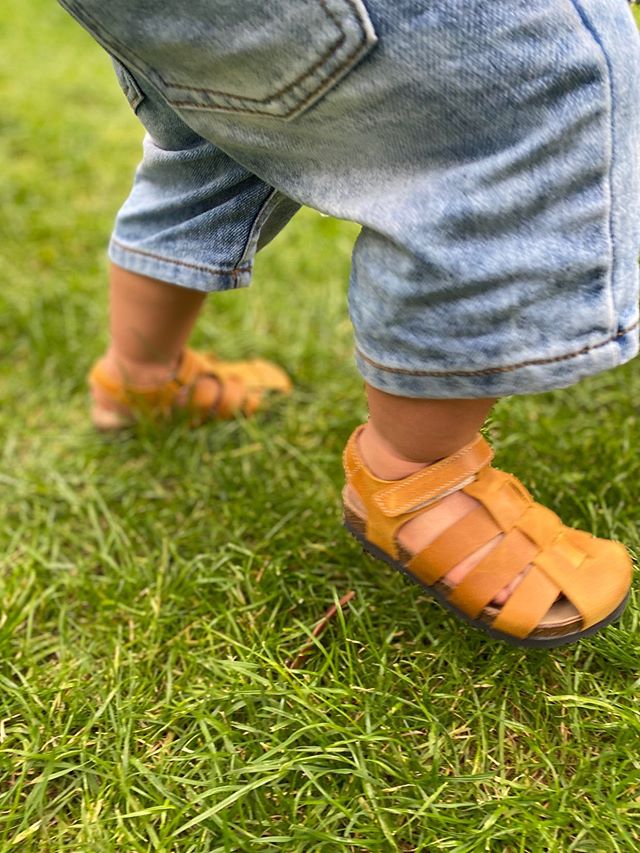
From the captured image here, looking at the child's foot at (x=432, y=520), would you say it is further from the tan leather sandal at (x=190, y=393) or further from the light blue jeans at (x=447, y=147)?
the tan leather sandal at (x=190, y=393)

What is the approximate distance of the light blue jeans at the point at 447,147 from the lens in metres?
0.78

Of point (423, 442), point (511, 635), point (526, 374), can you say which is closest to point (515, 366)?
point (526, 374)

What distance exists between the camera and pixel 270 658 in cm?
107

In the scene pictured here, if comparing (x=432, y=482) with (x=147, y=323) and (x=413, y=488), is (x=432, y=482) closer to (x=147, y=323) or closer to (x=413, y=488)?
(x=413, y=488)

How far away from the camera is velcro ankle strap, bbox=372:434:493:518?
104 centimetres

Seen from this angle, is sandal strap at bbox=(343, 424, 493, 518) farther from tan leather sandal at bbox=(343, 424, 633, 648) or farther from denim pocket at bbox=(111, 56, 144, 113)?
denim pocket at bbox=(111, 56, 144, 113)

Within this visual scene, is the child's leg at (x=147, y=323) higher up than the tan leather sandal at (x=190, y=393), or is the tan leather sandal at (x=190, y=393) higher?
the child's leg at (x=147, y=323)

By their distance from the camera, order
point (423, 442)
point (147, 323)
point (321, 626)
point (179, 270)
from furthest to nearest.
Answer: point (147, 323)
point (179, 270)
point (321, 626)
point (423, 442)

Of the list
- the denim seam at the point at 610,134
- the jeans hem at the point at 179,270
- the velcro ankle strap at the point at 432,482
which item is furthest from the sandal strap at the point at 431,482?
the jeans hem at the point at 179,270

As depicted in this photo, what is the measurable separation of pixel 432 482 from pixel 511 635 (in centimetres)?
21

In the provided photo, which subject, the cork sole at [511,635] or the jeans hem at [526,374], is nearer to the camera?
the jeans hem at [526,374]

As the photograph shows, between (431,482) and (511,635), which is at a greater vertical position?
(431,482)

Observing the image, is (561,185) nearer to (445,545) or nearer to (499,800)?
(445,545)

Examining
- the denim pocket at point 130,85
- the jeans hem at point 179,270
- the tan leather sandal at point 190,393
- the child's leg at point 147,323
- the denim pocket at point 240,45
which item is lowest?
the tan leather sandal at point 190,393
